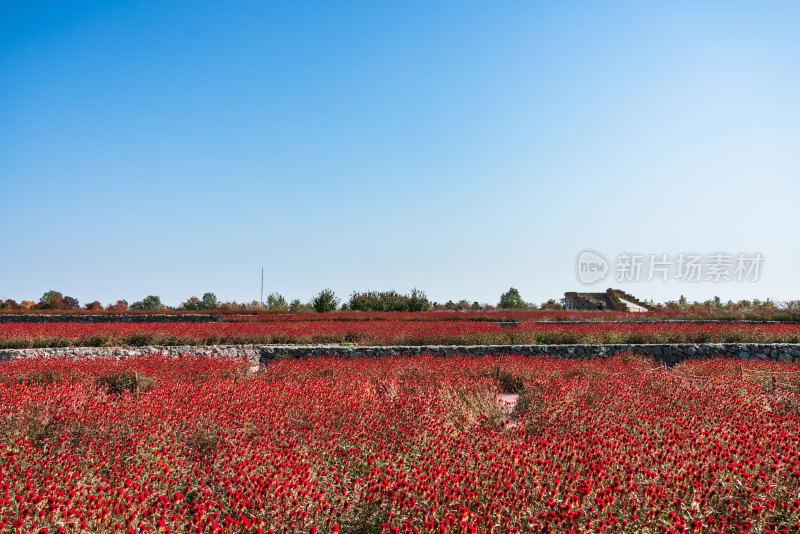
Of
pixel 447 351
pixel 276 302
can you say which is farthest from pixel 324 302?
pixel 447 351

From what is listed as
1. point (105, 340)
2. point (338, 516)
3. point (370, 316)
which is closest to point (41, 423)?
point (338, 516)

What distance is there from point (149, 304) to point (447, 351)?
24901 mm

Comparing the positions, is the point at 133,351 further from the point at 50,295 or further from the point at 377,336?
the point at 50,295

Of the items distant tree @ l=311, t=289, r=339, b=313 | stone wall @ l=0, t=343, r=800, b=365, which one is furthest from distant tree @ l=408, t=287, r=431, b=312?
stone wall @ l=0, t=343, r=800, b=365

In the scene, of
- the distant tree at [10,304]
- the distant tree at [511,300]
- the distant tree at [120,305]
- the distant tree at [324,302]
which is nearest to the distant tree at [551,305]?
the distant tree at [511,300]

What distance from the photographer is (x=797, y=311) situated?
70.3 feet

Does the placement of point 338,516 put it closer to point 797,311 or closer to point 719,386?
point 719,386

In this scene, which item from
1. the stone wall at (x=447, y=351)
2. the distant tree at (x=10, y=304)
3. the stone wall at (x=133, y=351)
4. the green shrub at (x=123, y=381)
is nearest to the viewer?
the green shrub at (x=123, y=381)

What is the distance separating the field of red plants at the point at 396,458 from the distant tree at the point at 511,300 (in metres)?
22.5

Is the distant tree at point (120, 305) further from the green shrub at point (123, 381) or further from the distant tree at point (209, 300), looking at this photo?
the green shrub at point (123, 381)

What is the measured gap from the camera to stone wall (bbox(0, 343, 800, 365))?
10828 mm

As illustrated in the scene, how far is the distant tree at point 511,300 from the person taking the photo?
98.8 feet

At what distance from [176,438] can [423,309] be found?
2038 cm

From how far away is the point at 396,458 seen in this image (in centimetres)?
443
